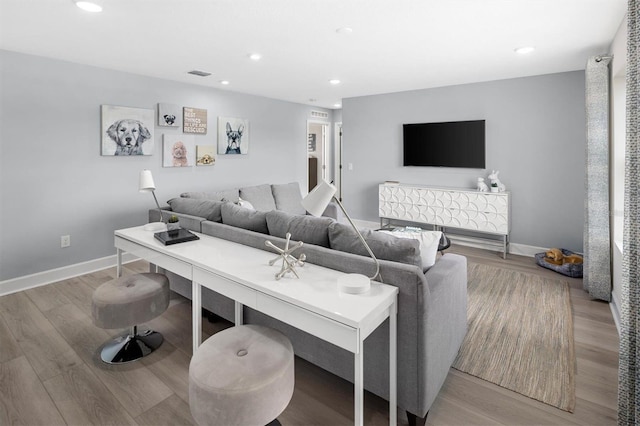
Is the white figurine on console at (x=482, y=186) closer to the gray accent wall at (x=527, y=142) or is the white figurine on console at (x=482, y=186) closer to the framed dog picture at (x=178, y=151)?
the gray accent wall at (x=527, y=142)

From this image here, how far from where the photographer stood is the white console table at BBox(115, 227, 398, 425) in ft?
4.63

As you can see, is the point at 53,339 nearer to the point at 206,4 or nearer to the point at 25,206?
the point at 25,206

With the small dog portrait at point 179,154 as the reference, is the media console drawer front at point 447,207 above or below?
below

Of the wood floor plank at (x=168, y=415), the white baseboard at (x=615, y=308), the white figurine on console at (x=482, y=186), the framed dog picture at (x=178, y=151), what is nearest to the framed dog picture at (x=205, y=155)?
the framed dog picture at (x=178, y=151)

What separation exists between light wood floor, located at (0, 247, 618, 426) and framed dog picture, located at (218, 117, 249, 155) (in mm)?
3212

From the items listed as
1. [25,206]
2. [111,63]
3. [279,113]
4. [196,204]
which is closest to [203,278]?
[196,204]

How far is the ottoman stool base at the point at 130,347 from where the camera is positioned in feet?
7.50

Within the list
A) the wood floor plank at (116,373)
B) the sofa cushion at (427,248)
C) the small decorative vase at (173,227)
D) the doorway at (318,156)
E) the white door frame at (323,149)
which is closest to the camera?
the wood floor plank at (116,373)

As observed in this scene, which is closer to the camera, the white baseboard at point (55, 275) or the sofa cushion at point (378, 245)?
the sofa cushion at point (378, 245)

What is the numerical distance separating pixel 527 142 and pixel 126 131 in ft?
16.6

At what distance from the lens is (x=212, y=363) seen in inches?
58.1

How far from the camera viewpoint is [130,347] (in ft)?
7.76

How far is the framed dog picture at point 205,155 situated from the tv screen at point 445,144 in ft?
9.89

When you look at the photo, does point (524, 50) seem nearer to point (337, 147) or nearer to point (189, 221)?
point (189, 221)
